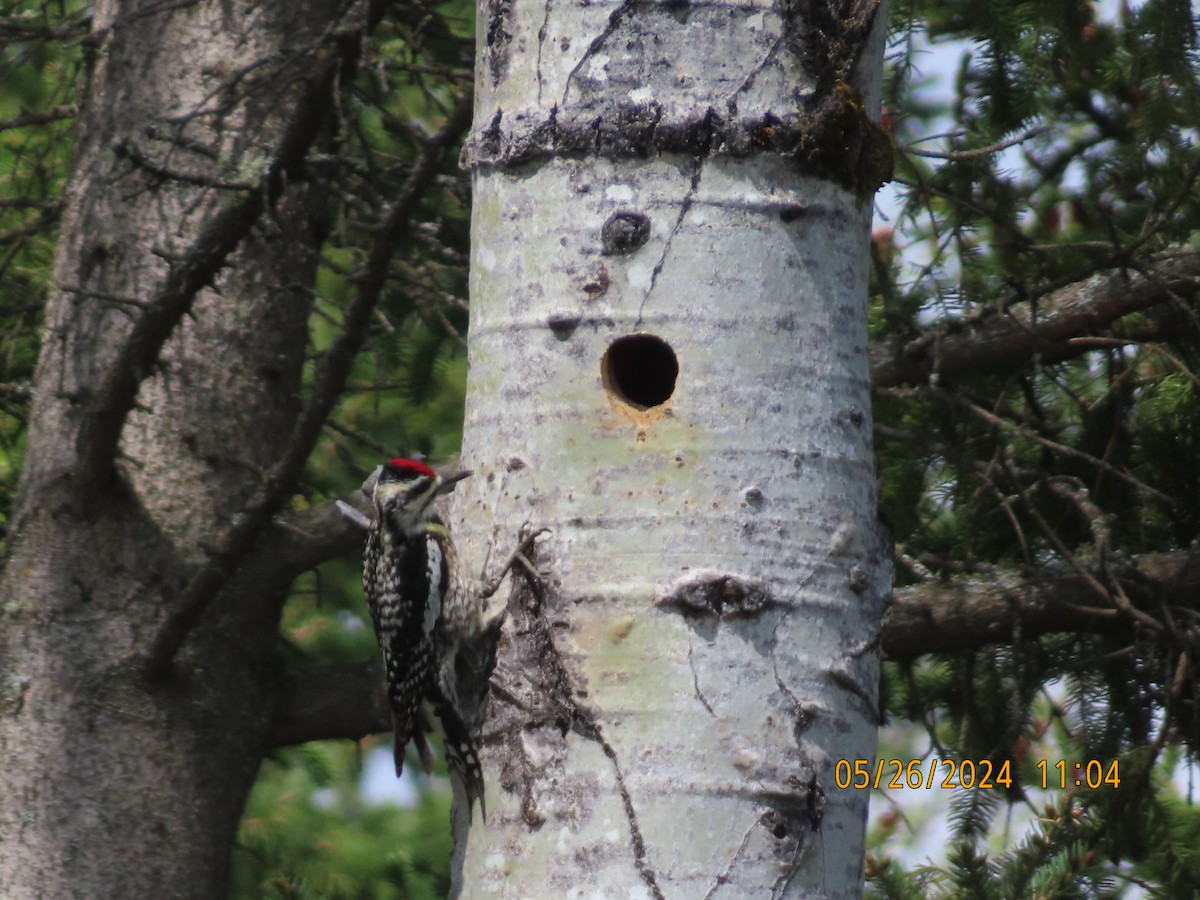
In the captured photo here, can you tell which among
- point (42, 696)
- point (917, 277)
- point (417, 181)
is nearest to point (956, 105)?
point (917, 277)

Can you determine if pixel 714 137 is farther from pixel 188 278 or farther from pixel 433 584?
pixel 188 278

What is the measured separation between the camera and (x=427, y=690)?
11.5 ft

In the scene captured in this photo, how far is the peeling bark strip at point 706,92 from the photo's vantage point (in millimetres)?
2498

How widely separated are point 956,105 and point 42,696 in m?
3.13

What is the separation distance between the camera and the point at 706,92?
2508 mm

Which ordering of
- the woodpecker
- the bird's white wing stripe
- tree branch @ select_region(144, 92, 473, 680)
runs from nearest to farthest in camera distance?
the woodpecker → the bird's white wing stripe → tree branch @ select_region(144, 92, 473, 680)

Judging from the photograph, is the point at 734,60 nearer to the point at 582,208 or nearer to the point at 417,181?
the point at 582,208

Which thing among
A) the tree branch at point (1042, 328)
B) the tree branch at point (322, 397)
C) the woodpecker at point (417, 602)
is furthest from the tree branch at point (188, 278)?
the tree branch at point (1042, 328)

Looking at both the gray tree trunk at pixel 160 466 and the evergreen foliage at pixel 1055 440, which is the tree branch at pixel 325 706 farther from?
the evergreen foliage at pixel 1055 440

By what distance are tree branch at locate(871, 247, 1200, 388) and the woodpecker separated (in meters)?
1.30

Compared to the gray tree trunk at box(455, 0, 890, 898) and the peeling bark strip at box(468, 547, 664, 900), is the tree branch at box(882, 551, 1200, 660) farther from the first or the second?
the peeling bark strip at box(468, 547, 664, 900)

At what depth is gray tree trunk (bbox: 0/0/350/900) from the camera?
12.8 ft

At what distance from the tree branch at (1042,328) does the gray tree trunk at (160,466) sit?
165 cm
